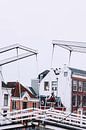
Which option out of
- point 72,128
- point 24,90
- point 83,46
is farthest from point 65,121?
point 24,90

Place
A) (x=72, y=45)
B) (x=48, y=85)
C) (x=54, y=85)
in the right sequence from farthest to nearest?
(x=48, y=85) < (x=54, y=85) < (x=72, y=45)

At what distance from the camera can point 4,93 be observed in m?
52.1

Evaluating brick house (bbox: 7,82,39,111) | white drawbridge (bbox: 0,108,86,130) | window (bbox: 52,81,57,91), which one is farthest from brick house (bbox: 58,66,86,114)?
white drawbridge (bbox: 0,108,86,130)

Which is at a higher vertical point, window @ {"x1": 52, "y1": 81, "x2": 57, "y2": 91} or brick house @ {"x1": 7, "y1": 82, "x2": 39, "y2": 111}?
window @ {"x1": 52, "y1": 81, "x2": 57, "y2": 91}

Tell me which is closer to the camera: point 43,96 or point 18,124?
point 18,124

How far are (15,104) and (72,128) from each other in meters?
32.5

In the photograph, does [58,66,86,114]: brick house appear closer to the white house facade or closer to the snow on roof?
the white house facade

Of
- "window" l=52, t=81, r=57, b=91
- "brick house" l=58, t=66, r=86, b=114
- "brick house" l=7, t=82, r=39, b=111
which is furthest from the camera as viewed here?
"window" l=52, t=81, r=57, b=91

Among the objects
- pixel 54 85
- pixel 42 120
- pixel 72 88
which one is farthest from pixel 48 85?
pixel 42 120

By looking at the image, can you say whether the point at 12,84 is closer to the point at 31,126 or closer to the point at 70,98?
the point at 70,98

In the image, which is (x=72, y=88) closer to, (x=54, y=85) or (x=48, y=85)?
(x=54, y=85)

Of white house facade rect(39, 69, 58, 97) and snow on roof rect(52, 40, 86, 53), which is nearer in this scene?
snow on roof rect(52, 40, 86, 53)

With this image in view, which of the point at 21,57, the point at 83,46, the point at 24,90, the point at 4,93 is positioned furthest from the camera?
the point at 24,90

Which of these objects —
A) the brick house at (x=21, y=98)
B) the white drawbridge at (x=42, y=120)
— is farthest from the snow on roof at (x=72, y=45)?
the brick house at (x=21, y=98)
